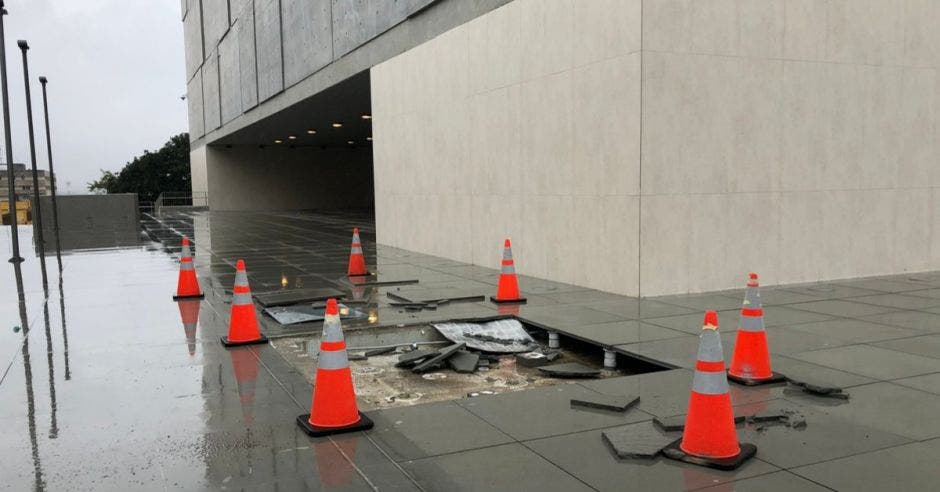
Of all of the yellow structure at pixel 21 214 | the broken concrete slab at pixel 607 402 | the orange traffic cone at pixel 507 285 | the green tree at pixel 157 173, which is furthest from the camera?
the green tree at pixel 157 173

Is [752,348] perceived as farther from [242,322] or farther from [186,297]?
[186,297]

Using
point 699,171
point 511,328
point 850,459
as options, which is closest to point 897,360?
point 850,459

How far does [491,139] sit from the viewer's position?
43.6 feet

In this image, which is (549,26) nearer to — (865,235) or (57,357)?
(865,235)

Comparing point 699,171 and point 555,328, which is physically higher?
point 699,171

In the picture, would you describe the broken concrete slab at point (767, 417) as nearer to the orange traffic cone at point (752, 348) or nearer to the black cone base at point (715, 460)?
the black cone base at point (715, 460)

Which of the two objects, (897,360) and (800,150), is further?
(800,150)

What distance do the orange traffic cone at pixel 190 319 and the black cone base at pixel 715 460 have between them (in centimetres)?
456

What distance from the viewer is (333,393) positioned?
472 cm

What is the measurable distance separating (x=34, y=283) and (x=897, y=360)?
12.1 metres

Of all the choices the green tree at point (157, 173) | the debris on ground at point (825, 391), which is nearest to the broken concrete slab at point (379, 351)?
the debris on ground at point (825, 391)

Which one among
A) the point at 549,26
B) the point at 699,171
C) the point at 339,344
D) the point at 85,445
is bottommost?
the point at 85,445

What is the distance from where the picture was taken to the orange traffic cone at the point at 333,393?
4.70m

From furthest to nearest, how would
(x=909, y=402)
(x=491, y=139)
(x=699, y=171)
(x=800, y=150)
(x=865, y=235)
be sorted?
(x=491, y=139) → (x=865, y=235) → (x=800, y=150) → (x=699, y=171) → (x=909, y=402)
